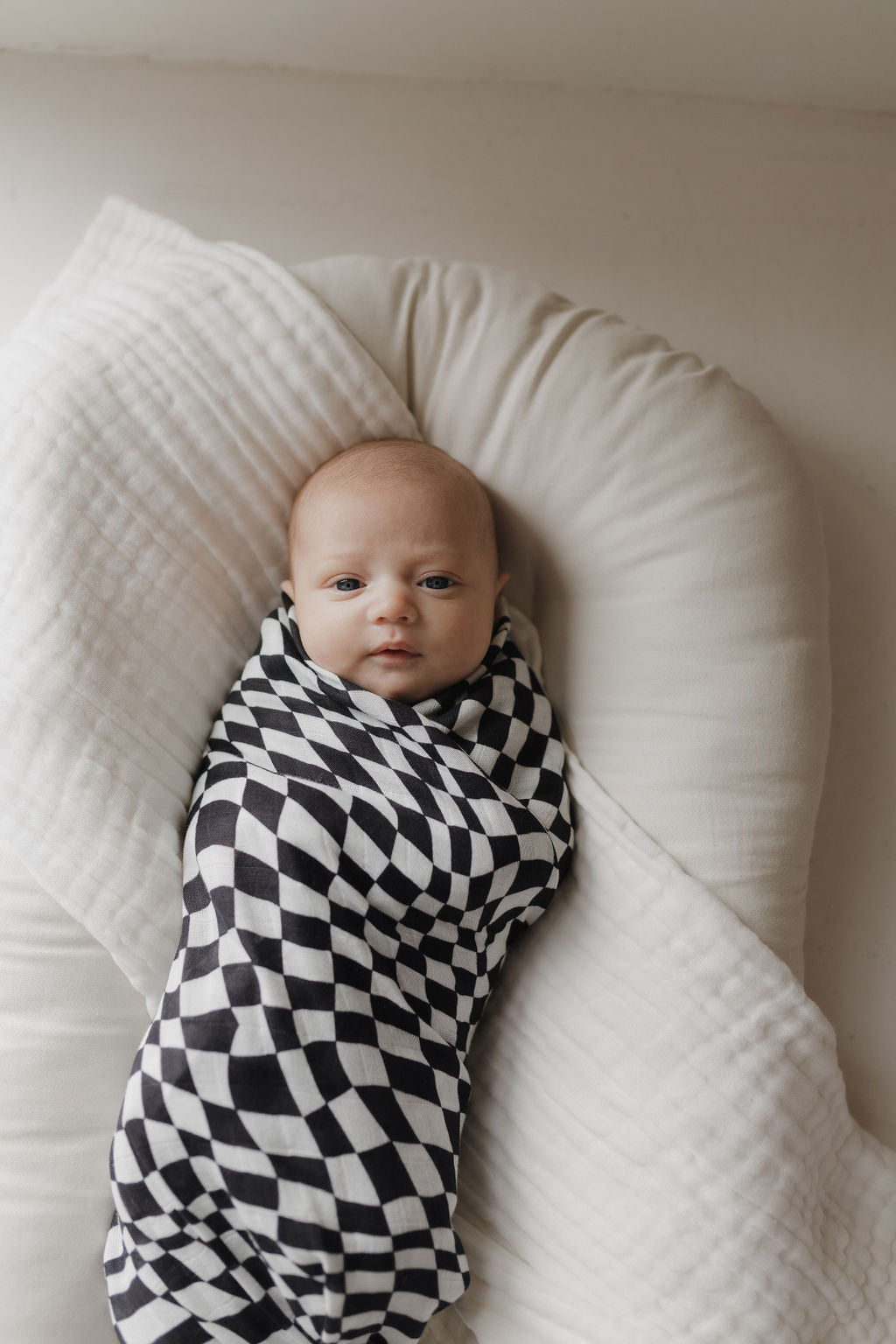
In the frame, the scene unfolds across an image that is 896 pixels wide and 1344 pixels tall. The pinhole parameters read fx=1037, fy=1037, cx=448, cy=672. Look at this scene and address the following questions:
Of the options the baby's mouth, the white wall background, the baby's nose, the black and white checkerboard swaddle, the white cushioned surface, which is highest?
the white wall background

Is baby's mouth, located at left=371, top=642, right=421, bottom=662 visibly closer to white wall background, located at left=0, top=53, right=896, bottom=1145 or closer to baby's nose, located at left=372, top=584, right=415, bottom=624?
baby's nose, located at left=372, top=584, right=415, bottom=624

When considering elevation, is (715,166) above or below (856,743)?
above

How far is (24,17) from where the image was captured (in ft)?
4.53

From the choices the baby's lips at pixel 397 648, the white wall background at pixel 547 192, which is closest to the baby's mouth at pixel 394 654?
the baby's lips at pixel 397 648

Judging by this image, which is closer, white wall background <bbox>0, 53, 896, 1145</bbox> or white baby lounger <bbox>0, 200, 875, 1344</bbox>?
white baby lounger <bbox>0, 200, 875, 1344</bbox>

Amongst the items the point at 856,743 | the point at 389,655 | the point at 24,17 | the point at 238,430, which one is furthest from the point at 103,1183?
the point at 24,17

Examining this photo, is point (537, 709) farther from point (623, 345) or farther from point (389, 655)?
point (623, 345)

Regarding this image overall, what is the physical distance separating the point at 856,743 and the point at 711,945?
408mm

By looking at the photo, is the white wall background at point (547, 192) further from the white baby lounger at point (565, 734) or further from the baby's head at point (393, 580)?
the baby's head at point (393, 580)

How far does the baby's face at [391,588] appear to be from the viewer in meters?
1.04

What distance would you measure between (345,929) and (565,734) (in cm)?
35

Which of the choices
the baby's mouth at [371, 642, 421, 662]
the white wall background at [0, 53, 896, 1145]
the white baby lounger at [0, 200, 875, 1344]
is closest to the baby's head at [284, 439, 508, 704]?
the baby's mouth at [371, 642, 421, 662]

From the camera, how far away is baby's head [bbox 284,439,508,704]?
1.04 meters

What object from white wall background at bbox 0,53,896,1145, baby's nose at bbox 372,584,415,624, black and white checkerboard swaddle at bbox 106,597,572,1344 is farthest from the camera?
white wall background at bbox 0,53,896,1145
